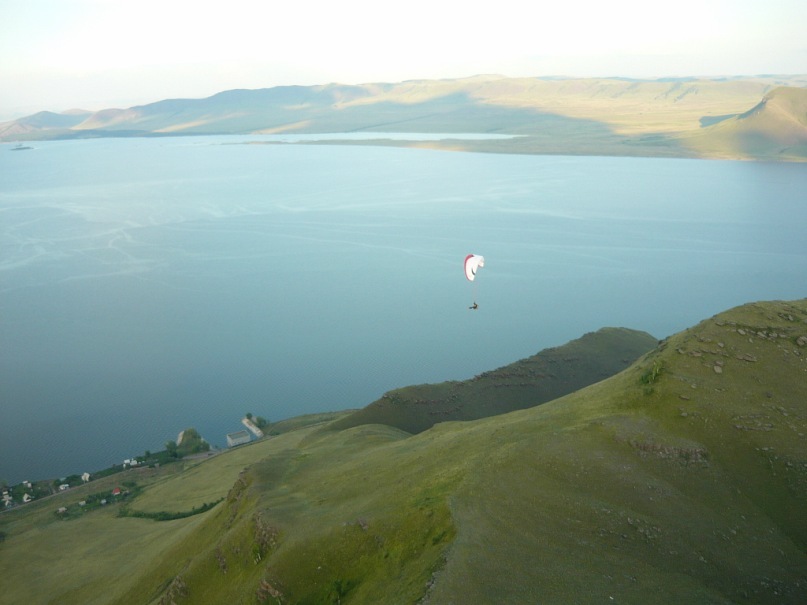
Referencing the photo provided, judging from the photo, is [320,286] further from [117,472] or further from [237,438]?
[117,472]

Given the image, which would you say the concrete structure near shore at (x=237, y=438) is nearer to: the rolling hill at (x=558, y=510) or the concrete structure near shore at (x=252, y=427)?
the concrete structure near shore at (x=252, y=427)

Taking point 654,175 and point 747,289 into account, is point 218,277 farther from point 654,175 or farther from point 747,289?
point 654,175

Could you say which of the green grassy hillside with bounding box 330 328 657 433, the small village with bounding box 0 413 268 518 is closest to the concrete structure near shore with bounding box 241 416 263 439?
the small village with bounding box 0 413 268 518

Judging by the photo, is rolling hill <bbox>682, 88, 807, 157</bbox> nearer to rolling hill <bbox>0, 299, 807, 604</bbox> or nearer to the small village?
the small village

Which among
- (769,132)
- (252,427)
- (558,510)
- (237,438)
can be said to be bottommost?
(237,438)

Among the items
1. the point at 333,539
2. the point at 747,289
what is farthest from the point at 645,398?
the point at 747,289

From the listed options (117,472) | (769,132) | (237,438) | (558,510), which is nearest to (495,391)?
(237,438)
